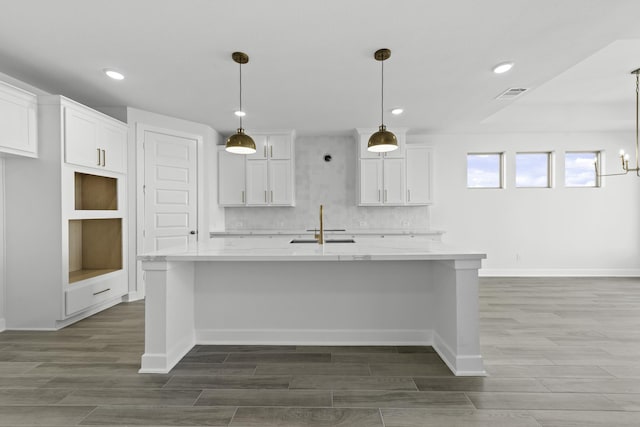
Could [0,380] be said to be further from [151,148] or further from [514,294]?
[514,294]

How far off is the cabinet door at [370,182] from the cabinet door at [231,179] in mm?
1913

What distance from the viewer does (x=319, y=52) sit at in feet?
9.16

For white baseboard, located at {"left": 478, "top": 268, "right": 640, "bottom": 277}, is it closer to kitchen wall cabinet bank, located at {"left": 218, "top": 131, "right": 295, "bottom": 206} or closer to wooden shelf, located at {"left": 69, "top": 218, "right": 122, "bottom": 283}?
kitchen wall cabinet bank, located at {"left": 218, "top": 131, "right": 295, "bottom": 206}

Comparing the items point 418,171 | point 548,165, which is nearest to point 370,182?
point 418,171

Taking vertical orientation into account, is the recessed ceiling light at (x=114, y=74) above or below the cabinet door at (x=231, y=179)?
above

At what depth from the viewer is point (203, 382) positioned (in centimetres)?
217

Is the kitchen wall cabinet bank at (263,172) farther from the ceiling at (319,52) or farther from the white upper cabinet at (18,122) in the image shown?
the white upper cabinet at (18,122)


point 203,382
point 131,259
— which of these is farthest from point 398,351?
point 131,259

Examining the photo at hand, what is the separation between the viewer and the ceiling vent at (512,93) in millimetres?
3664

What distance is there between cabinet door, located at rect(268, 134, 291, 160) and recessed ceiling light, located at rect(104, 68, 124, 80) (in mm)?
2356

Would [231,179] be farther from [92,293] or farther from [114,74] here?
[92,293]

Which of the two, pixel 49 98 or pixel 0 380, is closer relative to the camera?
pixel 0 380

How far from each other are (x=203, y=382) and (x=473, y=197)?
5.16m

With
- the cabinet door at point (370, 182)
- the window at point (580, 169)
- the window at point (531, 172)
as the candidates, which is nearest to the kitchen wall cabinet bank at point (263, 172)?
the cabinet door at point (370, 182)
